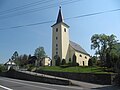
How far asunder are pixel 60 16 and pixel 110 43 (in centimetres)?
1804

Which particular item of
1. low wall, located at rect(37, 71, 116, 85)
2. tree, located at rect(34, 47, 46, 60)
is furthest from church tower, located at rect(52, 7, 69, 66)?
low wall, located at rect(37, 71, 116, 85)

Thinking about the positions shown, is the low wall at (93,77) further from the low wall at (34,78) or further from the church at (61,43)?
the church at (61,43)

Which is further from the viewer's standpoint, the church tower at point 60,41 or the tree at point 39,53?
the tree at point 39,53

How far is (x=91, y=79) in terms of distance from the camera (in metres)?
30.8

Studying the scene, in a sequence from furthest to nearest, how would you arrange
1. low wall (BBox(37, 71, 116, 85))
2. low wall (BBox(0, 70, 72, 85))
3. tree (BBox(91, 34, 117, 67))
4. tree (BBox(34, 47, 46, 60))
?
tree (BBox(34, 47, 46, 60)), tree (BBox(91, 34, 117, 67)), low wall (BBox(0, 70, 72, 85)), low wall (BBox(37, 71, 116, 85))

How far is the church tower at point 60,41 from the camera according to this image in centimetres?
6450

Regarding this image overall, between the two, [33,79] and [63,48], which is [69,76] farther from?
[63,48]

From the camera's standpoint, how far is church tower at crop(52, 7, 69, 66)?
2539 inches

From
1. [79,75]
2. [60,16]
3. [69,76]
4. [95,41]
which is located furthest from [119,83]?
[60,16]

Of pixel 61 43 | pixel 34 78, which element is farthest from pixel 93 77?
pixel 61 43

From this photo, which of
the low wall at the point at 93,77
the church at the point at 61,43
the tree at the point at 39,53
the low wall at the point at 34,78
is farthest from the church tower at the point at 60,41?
the low wall at the point at 93,77

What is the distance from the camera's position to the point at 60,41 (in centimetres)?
6519

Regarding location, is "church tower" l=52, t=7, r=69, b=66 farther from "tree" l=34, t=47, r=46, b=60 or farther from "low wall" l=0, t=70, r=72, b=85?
"tree" l=34, t=47, r=46, b=60

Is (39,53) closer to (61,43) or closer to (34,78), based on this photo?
(61,43)
